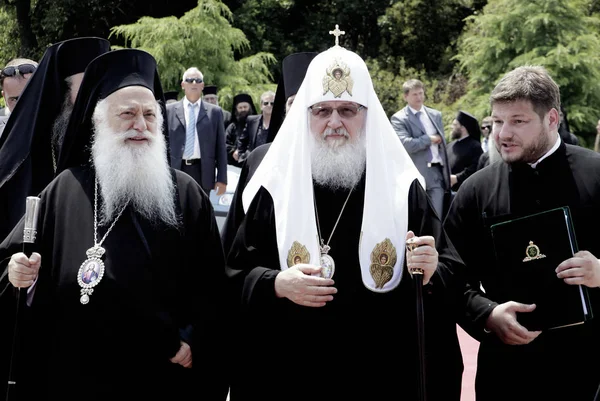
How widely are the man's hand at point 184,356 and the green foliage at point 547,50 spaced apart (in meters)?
17.8

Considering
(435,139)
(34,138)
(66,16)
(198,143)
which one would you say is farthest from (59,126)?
(66,16)

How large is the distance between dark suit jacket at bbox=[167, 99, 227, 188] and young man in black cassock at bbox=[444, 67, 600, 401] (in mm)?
6223

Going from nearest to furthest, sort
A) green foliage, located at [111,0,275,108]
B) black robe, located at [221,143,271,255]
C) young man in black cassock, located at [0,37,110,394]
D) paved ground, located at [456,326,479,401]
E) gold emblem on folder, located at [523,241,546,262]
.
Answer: gold emblem on folder, located at [523,241,546,262] → black robe, located at [221,143,271,255] → young man in black cassock, located at [0,37,110,394] → paved ground, located at [456,326,479,401] → green foliage, located at [111,0,275,108]

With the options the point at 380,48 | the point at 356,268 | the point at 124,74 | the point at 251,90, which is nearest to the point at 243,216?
the point at 356,268

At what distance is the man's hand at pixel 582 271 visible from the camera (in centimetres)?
389

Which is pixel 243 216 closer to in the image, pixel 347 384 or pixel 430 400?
pixel 347 384

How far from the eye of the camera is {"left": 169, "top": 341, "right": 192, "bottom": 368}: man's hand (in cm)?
395

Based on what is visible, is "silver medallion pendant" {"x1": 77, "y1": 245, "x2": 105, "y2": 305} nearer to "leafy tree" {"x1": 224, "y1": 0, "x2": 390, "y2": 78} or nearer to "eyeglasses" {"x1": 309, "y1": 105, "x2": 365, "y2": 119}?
"eyeglasses" {"x1": 309, "y1": 105, "x2": 365, "y2": 119}

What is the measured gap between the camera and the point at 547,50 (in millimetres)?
21297

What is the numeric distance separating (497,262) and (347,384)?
36.8 inches

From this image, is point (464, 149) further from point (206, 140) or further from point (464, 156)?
point (206, 140)

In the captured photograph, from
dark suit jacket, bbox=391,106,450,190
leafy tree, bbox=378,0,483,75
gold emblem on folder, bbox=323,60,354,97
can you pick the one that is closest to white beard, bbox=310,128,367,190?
gold emblem on folder, bbox=323,60,354,97

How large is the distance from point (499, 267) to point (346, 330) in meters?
0.80

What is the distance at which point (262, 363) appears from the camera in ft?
14.0
